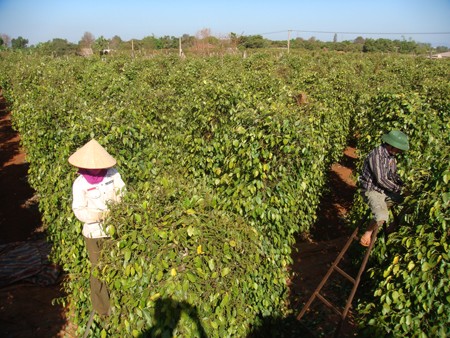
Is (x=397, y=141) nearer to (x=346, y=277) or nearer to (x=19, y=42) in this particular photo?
(x=346, y=277)

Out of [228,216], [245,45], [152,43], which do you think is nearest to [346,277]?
[228,216]

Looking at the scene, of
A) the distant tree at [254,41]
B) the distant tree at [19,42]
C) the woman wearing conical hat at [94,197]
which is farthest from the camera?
the distant tree at [19,42]

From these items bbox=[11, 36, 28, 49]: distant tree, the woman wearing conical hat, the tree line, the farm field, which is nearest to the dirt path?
the farm field

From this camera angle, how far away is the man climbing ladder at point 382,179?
4098 mm

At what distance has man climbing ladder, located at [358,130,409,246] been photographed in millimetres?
4098

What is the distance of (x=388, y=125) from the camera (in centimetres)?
621

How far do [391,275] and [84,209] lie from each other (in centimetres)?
322

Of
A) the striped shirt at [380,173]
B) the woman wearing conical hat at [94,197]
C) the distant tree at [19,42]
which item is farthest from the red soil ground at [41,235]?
the distant tree at [19,42]

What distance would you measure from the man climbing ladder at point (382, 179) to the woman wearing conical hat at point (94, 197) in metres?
2.99

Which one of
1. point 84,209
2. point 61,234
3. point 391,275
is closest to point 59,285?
point 61,234

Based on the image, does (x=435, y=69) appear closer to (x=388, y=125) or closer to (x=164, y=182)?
(x=388, y=125)

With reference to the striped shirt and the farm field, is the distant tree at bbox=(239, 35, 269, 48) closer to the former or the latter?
the farm field

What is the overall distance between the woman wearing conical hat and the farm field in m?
0.33

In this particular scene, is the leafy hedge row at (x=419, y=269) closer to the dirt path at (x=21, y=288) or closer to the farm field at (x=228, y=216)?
the farm field at (x=228, y=216)
